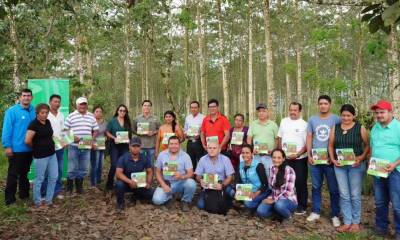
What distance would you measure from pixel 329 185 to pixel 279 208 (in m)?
0.77

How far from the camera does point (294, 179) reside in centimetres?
Answer: 546

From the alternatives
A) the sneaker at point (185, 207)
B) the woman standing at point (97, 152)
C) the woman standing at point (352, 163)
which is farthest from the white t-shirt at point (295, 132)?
the woman standing at point (97, 152)

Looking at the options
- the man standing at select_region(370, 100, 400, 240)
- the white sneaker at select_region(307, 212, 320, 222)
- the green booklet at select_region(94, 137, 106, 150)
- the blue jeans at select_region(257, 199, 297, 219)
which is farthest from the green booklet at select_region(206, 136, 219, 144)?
the man standing at select_region(370, 100, 400, 240)

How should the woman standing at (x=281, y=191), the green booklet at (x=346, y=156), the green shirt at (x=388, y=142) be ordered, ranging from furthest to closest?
the woman standing at (x=281, y=191) < the green booklet at (x=346, y=156) < the green shirt at (x=388, y=142)

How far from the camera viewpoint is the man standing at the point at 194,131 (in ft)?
22.3

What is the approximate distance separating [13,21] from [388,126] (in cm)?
742

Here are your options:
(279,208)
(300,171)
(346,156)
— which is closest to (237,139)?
(300,171)

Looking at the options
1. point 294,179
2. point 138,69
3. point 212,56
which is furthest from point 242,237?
point 138,69

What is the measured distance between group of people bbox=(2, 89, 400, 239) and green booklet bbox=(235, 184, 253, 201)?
0.11 meters

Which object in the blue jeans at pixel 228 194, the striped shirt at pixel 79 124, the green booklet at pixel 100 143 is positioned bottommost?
the blue jeans at pixel 228 194

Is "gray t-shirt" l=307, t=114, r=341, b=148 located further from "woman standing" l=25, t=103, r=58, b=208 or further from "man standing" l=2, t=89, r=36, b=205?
"man standing" l=2, t=89, r=36, b=205

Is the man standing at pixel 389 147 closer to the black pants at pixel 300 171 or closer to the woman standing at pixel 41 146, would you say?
the black pants at pixel 300 171

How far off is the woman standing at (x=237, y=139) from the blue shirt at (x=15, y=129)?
3137mm

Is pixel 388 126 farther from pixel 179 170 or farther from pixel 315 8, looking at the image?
pixel 315 8
